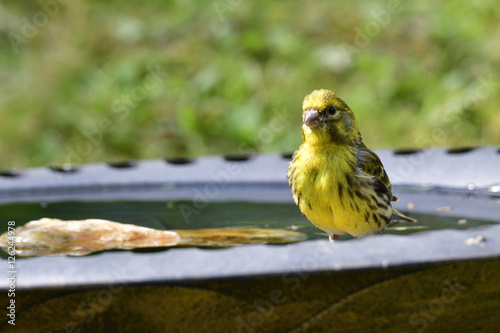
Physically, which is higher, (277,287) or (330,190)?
(330,190)

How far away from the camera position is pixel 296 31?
6.59 meters

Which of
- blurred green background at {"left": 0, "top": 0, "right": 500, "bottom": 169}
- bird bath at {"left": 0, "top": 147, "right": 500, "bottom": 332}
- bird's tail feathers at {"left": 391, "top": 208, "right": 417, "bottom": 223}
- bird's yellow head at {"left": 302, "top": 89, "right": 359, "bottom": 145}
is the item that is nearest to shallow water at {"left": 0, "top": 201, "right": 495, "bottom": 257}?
bird's tail feathers at {"left": 391, "top": 208, "right": 417, "bottom": 223}

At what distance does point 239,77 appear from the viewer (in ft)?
19.3

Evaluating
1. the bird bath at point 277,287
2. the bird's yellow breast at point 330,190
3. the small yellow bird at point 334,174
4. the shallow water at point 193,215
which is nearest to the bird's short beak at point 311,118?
the small yellow bird at point 334,174

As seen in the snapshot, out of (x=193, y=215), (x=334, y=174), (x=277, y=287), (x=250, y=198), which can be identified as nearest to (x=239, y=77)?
(x=250, y=198)

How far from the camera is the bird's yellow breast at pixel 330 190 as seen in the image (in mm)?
2027

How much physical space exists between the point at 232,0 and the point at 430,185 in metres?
4.24

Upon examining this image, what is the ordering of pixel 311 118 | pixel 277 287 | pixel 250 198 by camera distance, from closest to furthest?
pixel 277 287 → pixel 311 118 → pixel 250 198

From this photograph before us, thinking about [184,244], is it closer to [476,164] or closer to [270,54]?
[476,164]

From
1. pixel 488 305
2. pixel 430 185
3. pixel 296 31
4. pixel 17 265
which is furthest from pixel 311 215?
pixel 296 31

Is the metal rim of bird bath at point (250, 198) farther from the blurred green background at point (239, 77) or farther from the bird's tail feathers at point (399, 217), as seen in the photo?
the blurred green background at point (239, 77)

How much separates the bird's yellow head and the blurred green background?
10.5 feet

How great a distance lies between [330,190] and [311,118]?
20 cm

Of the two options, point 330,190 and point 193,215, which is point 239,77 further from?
point 330,190
